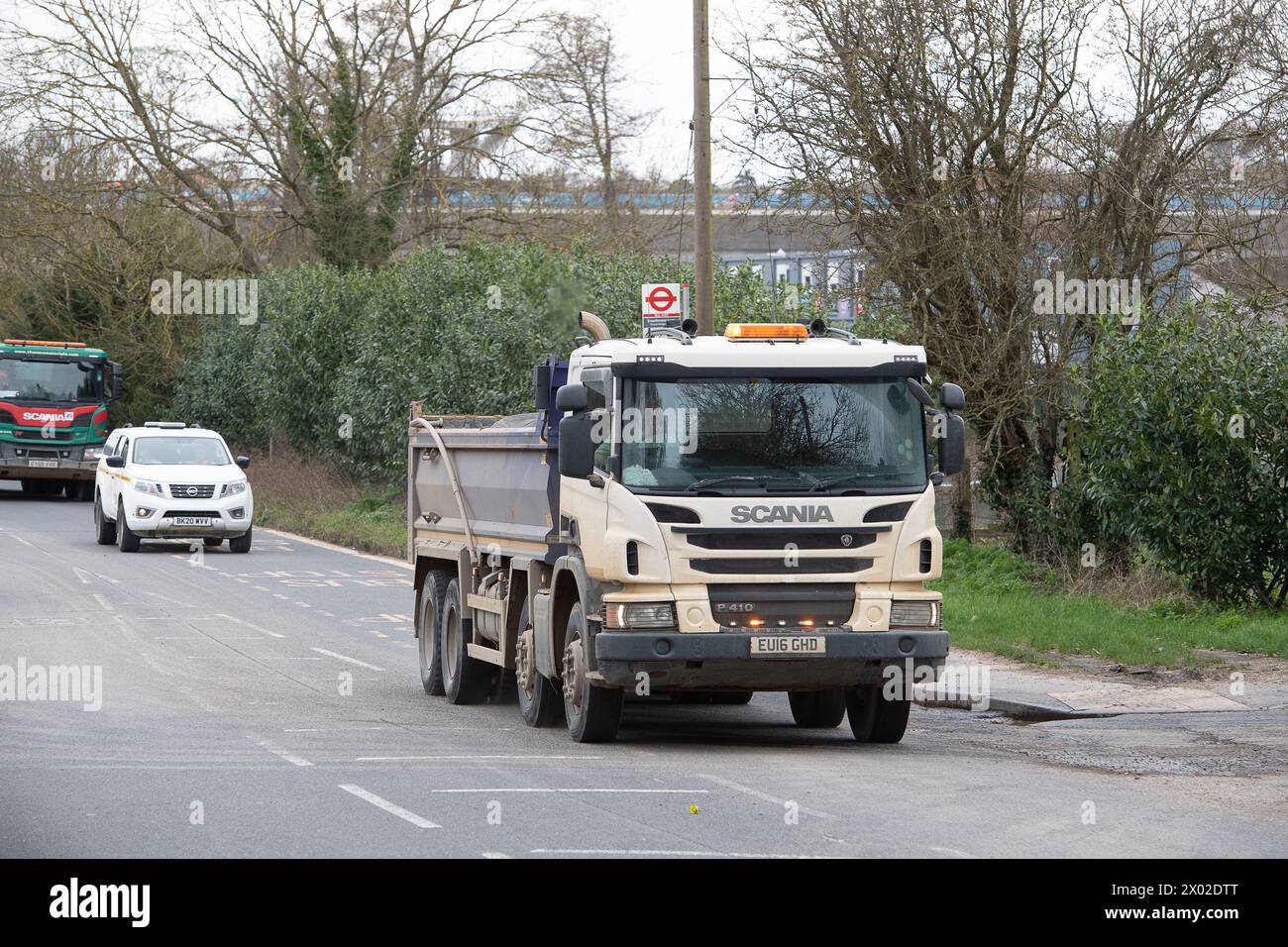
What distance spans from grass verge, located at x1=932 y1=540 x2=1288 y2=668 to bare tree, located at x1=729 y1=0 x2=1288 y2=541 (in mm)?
3699

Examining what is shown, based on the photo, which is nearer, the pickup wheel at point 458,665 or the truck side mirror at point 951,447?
the truck side mirror at point 951,447

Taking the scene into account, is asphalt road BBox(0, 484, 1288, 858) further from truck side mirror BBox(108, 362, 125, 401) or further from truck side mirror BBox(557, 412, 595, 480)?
truck side mirror BBox(108, 362, 125, 401)

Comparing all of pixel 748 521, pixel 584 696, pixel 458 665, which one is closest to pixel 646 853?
pixel 748 521

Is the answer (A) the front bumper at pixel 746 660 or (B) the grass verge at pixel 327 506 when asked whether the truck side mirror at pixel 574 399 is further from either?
(B) the grass verge at pixel 327 506

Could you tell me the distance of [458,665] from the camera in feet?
45.8

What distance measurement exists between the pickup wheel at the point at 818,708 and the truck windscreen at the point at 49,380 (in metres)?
32.7

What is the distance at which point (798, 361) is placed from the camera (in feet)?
36.6

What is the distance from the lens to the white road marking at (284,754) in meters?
10.7

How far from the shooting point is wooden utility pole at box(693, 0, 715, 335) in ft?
65.1

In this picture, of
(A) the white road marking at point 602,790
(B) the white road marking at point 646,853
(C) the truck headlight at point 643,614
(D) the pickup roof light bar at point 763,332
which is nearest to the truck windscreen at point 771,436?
(D) the pickup roof light bar at point 763,332

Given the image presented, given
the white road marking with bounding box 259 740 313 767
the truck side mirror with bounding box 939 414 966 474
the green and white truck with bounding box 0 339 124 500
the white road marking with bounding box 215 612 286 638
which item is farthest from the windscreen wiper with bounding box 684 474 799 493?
the green and white truck with bounding box 0 339 124 500

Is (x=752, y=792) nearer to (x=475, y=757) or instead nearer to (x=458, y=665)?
(x=475, y=757)

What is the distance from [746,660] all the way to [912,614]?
3.60 feet
